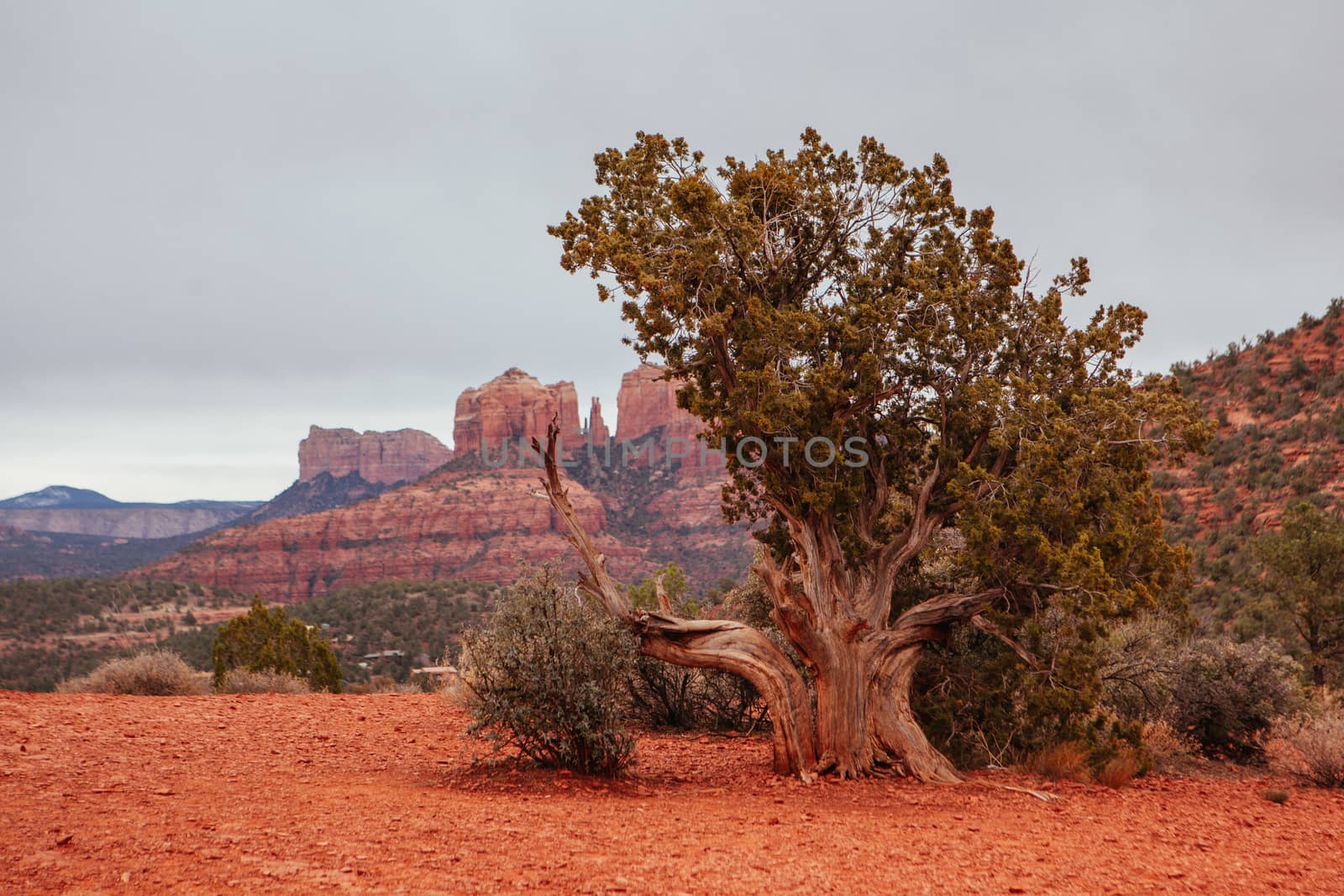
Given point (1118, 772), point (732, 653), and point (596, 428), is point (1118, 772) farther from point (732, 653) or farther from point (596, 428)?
point (596, 428)

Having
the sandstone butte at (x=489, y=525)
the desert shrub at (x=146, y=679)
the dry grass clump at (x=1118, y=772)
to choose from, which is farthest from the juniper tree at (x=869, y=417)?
the sandstone butte at (x=489, y=525)

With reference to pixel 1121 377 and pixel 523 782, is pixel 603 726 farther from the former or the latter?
pixel 1121 377

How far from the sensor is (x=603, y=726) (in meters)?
9.80

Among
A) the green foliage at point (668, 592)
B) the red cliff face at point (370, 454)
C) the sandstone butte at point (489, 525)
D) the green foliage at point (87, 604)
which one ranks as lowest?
the green foliage at point (87, 604)

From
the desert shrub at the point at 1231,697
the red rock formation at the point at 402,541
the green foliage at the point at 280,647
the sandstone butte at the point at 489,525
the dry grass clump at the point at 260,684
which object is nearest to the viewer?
the desert shrub at the point at 1231,697

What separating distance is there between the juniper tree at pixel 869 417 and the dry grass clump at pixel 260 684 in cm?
964

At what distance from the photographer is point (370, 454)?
15788 cm

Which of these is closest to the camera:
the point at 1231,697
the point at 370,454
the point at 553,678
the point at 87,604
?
the point at 553,678

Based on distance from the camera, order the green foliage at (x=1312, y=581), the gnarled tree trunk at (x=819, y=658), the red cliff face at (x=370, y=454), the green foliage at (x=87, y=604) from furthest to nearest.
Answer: the red cliff face at (x=370, y=454)
the green foliage at (x=87, y=604)
the green foliage at (x=1312, y=581)
the gnarled tree trunk at (x=819, y=658)

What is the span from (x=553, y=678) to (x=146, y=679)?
35.6 feet

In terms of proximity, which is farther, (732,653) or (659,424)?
(659,424)

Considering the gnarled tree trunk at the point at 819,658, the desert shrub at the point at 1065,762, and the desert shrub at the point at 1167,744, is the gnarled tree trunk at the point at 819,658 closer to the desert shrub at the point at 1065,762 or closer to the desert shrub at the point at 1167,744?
the desert shrub at the point at 1065,762

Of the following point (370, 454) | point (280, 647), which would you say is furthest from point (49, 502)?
point (280, 647)

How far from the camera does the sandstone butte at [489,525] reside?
8450cm
